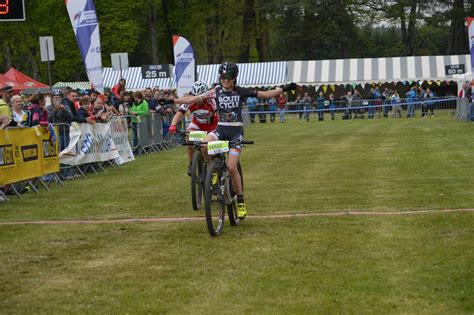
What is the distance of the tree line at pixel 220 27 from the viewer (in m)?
61.6

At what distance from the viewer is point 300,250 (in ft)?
28.3

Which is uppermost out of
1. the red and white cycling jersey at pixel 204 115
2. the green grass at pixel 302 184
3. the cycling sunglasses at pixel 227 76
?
the cycling sunglasses at pixel 227 76

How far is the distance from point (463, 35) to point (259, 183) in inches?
2254

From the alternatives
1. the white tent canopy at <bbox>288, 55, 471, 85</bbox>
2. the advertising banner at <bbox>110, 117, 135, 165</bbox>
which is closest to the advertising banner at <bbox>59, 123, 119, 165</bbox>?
the advertising banner at <bbox>110, 117, 135, 165</bbox>

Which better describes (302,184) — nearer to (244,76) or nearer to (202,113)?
(202,113)

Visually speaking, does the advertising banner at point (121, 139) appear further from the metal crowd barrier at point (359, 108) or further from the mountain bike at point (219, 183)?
the metal crowd barrier at point (359, 108)

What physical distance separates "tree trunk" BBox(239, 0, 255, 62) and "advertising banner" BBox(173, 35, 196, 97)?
3742 cm

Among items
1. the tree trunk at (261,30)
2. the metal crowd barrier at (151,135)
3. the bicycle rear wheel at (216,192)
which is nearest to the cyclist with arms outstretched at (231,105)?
the bicycle rear wheel at (216,192)

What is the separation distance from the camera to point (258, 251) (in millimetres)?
8680

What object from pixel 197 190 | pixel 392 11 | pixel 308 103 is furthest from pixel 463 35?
pixel 197 190

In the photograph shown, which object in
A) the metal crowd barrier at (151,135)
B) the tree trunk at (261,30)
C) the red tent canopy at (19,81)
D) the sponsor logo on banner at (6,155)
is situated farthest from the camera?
the tree trunk at (261,30)

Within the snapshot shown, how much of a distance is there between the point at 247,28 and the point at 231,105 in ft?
187

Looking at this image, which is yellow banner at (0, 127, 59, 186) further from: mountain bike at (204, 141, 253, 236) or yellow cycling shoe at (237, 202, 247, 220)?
mountain bike at (204, 141, 253, 236)

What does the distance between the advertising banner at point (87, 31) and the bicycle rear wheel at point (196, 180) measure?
9449 mm
